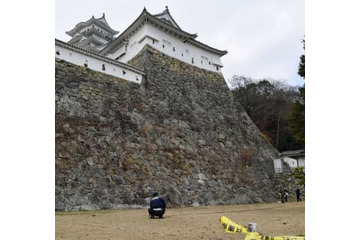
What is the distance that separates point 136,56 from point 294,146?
1582cm

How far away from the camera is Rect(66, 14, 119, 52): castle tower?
1123 inches

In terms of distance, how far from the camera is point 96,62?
14594 mm

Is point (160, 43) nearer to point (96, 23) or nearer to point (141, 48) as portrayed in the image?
point (141, 48)

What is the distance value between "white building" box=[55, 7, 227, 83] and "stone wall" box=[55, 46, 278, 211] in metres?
0.46

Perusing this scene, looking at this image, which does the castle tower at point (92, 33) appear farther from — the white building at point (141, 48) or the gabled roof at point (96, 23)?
the white building at point (141, 48)

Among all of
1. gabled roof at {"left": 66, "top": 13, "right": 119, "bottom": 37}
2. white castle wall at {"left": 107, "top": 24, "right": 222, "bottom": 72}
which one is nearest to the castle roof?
white castle wall at {"left": 107, "top": 24, "right": 222, "bottom": 72}

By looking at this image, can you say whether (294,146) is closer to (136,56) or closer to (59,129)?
(136,56)

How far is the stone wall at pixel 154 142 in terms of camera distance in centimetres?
1125

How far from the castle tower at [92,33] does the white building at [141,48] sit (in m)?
9.08

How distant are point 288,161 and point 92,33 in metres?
20.3

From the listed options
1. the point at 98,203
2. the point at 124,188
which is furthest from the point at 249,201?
the point at 98,203

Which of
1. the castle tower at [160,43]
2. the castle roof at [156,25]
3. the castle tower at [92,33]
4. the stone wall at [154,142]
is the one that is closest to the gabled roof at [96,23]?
the castle tower at [92,33]

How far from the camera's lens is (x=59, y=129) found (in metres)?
11.3

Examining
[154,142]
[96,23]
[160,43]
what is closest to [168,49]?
[160,43]
